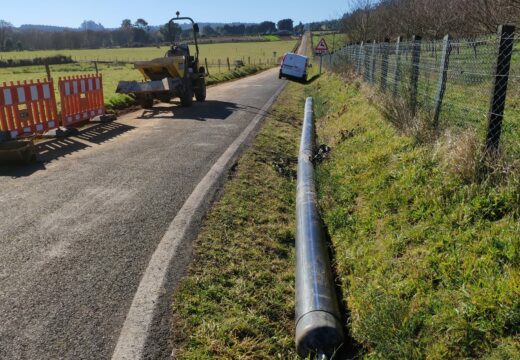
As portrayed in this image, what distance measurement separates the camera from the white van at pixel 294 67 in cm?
2728

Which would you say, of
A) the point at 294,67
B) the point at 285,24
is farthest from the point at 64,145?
the point at 285,24

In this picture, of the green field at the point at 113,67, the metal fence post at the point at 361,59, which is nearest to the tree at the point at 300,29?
the green field at the point at 113,67

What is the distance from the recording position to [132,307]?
3.18 meters

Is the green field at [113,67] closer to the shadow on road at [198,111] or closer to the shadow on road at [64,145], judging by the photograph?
the shadow on road at [198,111]

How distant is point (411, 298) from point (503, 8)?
11.4 metres

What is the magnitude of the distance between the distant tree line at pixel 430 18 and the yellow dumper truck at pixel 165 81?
714 cm

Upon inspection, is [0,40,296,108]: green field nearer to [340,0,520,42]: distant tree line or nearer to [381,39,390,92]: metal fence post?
[381,39,390,92]: metal fence post

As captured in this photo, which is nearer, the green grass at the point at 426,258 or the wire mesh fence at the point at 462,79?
the green grass at the point at 426,258

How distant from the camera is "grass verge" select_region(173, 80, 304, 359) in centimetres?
291

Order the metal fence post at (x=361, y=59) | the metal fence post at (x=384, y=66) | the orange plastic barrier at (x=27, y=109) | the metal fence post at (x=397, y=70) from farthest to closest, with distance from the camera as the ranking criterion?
the metal fence post at (x=361, y=59) → the metal fence post at (x=384, y=66) → the metal fence post at (x=397, y=70) → the orange plastic barrier at (x=27, y=109)

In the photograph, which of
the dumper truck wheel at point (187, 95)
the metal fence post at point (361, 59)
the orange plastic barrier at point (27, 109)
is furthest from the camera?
the metal fence post at point (361, 59)

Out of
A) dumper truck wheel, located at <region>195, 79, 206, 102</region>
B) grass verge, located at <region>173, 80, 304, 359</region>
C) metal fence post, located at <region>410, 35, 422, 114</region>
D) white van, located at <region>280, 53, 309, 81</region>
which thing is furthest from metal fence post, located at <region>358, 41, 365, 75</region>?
white van, located at <region>280, 53, 309, 81</region>

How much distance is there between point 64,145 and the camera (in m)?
8.33

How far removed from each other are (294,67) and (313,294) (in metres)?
25.5
